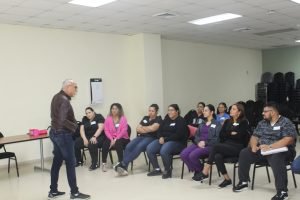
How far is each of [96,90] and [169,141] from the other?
2889 mm

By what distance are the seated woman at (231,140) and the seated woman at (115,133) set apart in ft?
5.41

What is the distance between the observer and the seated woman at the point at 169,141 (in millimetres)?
5020

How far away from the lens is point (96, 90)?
7.52 metres

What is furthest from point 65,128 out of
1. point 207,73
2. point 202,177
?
point 207,73

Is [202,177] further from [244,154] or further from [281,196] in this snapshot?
[281,196]

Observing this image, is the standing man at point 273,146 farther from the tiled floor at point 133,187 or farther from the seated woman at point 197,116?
the seated woman at point 197,116

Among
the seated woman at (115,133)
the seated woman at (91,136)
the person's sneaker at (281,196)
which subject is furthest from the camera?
the seated woman at (91,136)

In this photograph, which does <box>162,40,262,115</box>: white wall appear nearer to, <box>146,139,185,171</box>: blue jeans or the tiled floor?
<box>146,139,185,171</box>: blue jeans

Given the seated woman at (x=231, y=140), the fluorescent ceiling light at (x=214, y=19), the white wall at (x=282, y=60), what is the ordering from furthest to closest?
the white wall at (x=282, y=60) → the fluorescent ceiling light at (x=214, y=19) → the seated woman at (x=231, y=140)

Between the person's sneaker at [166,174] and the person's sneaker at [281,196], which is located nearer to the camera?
the person's sneaker at [281,196]

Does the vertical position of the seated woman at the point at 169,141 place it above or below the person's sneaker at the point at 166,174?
above

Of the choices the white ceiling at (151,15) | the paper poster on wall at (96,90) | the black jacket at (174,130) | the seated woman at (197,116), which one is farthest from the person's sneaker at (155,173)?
the paper poster on wall at (96,90)

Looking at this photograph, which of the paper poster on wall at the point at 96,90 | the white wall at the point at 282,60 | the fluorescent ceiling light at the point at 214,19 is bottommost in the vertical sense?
→ the paper poster on wall at the point at 96,90

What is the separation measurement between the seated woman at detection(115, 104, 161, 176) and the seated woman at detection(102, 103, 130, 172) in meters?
0.22
